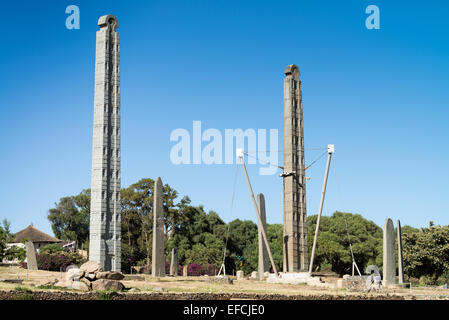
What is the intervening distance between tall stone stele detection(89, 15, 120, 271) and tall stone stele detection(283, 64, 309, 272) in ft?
32.1

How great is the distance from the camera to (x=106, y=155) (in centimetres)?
3416

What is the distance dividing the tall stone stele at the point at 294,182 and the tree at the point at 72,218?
4090 cm

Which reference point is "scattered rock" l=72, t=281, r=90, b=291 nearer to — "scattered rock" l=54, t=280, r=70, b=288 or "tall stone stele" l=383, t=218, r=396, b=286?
"scattered rock" l=54, t=280, r=70, b=288

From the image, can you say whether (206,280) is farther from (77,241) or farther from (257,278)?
(77,241)

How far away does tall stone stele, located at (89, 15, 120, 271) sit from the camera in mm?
33688

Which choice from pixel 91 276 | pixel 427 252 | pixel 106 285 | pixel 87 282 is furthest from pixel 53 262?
pixel 427 252

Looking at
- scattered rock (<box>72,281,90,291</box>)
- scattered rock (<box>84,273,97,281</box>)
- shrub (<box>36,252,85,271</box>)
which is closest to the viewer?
scattered rock (<box>72,281,90,291</box>)

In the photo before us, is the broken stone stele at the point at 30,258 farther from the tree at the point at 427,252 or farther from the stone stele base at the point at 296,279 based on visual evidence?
the tree at the point at 427,252

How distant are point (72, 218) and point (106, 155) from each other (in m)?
39.3

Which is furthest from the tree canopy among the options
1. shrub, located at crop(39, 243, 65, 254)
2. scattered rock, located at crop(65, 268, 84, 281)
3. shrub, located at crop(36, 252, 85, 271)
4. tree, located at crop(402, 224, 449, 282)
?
scattered rock, located at crop(65, 268, 84, 281)

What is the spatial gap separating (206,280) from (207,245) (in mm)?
29536

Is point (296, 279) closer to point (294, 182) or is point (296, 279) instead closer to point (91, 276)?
point (294, 182)

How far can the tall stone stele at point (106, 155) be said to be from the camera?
111 ft
